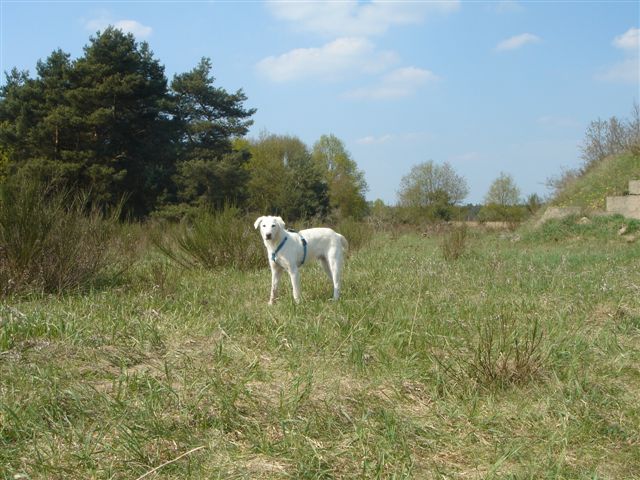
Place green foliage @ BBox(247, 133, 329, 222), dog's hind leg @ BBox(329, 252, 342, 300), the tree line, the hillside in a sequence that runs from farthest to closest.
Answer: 1. green foliage @ BBox(247, 133, 329, 222)
2. the tree line
3. the hillside
4. dog's hind leg @ BBox(329, 252, 342, 300)

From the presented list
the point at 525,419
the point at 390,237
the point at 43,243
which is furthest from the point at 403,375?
the point at 390,237

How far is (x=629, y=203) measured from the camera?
1709 cm

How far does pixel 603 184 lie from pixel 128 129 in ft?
80.5

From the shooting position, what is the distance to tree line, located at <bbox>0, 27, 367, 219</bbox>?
30.1 metres

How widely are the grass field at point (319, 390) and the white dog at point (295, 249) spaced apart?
0.78m

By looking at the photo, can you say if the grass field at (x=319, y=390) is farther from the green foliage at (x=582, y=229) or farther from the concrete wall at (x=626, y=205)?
the concrete wall at (x=626, y=205)

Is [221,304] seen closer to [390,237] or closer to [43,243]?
[43,243]

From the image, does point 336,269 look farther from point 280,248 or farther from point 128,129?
point 128,129

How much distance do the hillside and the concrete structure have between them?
52 centimetres

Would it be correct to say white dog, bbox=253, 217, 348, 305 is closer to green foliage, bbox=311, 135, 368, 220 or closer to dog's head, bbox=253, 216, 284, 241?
dog's head, bbox=253, 216, 284, 241

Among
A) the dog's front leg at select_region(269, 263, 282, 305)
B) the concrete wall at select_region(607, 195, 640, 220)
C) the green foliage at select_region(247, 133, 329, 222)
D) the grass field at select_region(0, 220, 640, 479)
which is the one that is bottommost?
the grass field at select_region(0, 220, 640, 479)

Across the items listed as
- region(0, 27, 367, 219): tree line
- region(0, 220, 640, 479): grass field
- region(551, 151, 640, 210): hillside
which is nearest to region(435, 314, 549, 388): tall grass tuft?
region(0, 220, 640, 479): grass field

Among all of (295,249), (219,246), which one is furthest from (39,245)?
(219,246)

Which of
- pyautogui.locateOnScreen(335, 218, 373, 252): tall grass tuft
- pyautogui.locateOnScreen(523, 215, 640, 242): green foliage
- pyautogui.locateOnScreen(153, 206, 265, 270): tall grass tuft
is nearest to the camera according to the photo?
pyautogui.locateOnScreen(153, 206, 265, 270): tall grass tuft
